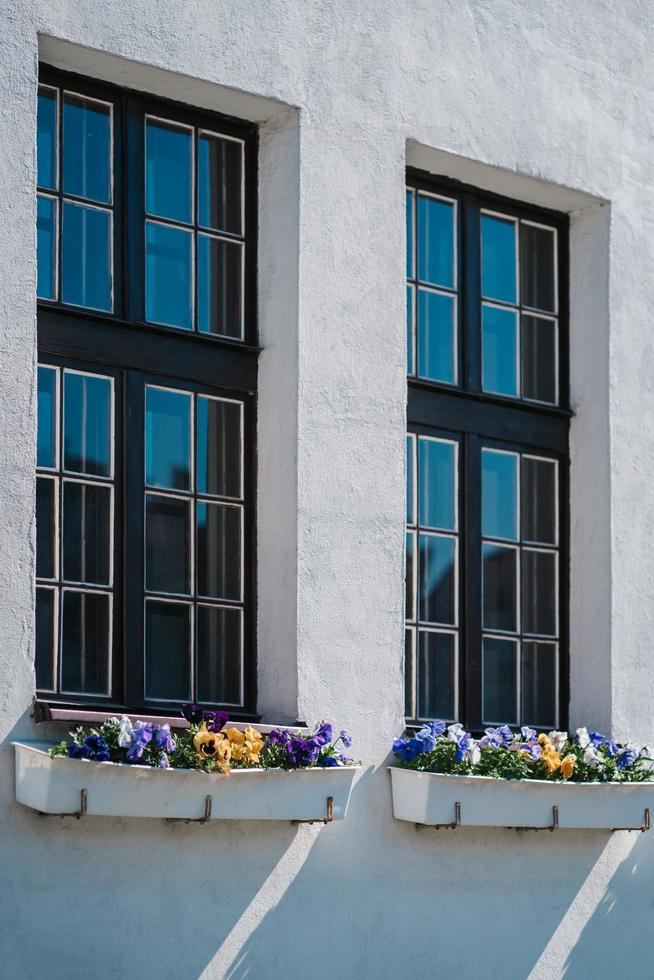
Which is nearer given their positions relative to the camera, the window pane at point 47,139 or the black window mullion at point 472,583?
the window pane at point 47,139

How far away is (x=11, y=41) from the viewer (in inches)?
288

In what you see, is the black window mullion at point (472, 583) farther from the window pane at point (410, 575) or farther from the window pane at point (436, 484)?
the window pane at point (410, 575)

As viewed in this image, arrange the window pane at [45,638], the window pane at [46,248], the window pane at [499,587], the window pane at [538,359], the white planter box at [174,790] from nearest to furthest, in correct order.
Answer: the white planter box at [174,790], the window pane at [45,638], the window pane at [46,248], the window pane at [499,587], the window pane at [538,359]

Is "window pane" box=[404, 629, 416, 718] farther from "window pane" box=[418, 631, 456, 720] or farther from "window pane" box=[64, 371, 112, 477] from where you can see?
"window pane" box=[64, 371, 112, 477]

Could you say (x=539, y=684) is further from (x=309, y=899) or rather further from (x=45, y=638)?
(x=45, y=638)

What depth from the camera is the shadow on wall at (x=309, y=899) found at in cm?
699

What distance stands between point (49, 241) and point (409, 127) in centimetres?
179

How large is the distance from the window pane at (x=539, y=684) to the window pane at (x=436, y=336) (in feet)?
→ 4.29

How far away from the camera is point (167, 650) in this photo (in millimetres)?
7793

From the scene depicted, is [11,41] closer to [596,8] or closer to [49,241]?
[49,241]

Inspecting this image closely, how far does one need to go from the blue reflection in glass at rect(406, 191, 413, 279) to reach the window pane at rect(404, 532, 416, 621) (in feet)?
3.92

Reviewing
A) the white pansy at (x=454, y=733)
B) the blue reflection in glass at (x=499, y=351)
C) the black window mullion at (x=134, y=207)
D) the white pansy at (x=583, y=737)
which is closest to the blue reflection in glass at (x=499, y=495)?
the blue reflection in glass at (x=499, y=351)

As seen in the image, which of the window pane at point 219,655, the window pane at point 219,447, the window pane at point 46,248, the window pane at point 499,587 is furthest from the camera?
the window pane at point 499,587

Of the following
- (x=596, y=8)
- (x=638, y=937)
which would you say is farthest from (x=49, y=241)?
(x=638, y=937)
